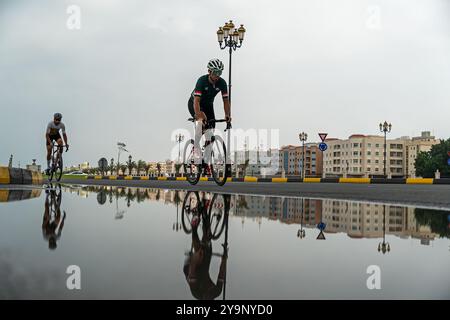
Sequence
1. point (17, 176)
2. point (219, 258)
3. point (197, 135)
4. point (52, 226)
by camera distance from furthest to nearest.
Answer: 1. point (17, 176)
2. point (197, 135)
3. point (52, 226)
4. point (219, 258)

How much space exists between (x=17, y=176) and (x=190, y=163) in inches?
254

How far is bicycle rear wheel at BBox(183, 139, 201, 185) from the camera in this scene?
9.56m

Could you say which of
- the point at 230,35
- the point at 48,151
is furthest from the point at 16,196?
the point at 230,35

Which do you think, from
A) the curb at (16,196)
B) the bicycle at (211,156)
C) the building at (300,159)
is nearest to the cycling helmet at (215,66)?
the bicycle at (211,156)

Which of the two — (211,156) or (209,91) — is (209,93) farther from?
(211,156)

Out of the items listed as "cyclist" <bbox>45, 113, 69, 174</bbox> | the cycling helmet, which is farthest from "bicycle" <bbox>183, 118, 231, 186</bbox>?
"cyclist" <bbox>45, 113, 69, 174</bbox>

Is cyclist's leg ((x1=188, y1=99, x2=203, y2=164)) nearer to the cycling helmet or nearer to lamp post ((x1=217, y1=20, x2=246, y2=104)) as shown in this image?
the cycling helmet

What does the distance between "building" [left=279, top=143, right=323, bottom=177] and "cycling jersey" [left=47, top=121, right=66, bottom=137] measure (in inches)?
6427

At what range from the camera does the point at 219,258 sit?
222 centimetres

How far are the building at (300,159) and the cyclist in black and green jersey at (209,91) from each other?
165861 millimetres

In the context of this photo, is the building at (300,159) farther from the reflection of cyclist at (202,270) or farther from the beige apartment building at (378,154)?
the reflection of cyclist at (202,270)
